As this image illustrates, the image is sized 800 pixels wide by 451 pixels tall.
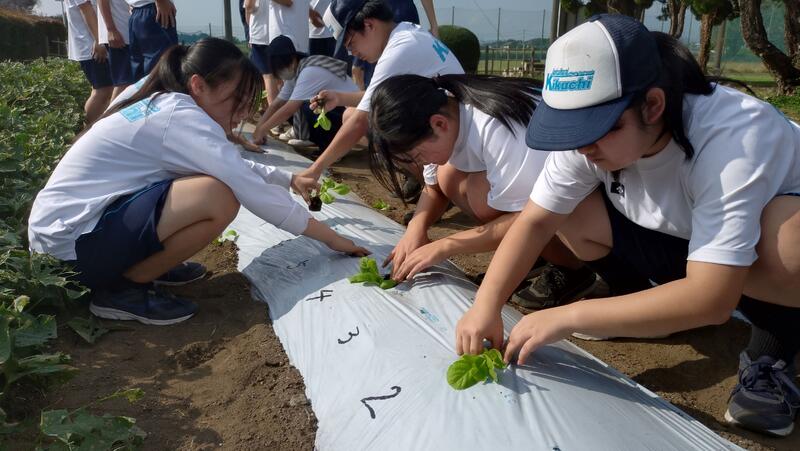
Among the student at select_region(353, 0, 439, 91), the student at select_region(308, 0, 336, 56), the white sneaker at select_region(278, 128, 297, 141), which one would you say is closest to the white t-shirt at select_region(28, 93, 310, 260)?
the student at select_region(353, 0, 439, 91)

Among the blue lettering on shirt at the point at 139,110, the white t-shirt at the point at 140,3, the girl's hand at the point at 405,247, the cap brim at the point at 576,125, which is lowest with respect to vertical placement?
→ the girl's hand at the point at 405,247

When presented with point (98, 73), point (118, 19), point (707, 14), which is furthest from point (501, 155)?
point (707, 14)

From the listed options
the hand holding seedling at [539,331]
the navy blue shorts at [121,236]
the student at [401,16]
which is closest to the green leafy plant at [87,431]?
the navy blue shorts at [121,236]

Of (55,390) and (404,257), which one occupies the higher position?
(404,257)

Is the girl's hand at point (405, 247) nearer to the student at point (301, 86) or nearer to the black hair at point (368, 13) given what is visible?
the black hair at point (368, 13)

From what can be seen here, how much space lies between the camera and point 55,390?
191 cm

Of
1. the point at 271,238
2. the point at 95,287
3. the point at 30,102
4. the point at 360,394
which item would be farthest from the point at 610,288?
the point at 30,102

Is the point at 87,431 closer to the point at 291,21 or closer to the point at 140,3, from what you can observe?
the point at 140,3

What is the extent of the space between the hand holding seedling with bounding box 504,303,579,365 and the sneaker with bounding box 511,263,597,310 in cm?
95

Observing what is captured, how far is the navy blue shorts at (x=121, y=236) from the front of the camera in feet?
7.32

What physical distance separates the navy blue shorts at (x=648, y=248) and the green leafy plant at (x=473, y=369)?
0.60 m

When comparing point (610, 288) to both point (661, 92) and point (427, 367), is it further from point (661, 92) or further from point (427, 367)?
point (661, 92)

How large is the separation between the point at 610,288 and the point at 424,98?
99 centimetres

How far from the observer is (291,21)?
5.11 metres
